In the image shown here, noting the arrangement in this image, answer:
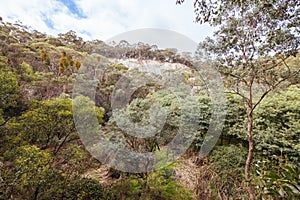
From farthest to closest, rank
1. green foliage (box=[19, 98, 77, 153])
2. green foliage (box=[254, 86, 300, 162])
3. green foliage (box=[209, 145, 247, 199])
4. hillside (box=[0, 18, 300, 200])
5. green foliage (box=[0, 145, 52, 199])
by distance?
green foliage (box=[254, 86, 300, 162])
green foliage (box=[19, 98, 77, 153])
green foliage (box=[209, 145, 247, 199])
hillside (box=[0, 18, 300, 200])
green foliage (box=[0, 145, 52, 199])

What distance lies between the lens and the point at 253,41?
10.4 feet

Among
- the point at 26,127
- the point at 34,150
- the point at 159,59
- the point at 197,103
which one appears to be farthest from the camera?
the point at 159,59

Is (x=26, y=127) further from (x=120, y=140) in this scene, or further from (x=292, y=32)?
(x=292, y=32)

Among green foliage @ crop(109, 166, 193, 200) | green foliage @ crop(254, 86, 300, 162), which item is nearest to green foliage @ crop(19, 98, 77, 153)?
green foliage @ crop(109, 166, 193, 200)

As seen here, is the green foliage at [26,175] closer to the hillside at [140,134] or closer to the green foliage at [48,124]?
the hillside at [140,134]

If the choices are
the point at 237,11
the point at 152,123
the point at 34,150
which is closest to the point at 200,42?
the point at 237,11

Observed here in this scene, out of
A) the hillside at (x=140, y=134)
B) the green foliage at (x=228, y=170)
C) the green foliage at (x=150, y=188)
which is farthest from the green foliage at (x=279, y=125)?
the green foliage at (x=150, y=188)

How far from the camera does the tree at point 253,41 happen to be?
2.48 meters

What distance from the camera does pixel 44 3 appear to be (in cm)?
547

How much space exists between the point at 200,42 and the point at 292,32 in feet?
4.91

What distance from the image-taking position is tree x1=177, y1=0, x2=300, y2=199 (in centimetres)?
248

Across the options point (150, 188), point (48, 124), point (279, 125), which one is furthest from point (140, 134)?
point (279, 125)

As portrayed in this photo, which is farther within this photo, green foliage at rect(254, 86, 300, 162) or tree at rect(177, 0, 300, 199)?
green foliage at rect(254, 86, 300, 162)

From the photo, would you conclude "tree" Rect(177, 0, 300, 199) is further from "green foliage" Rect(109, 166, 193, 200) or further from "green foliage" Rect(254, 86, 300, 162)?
"green foliage" Rect(109, 166, 193, 200)
